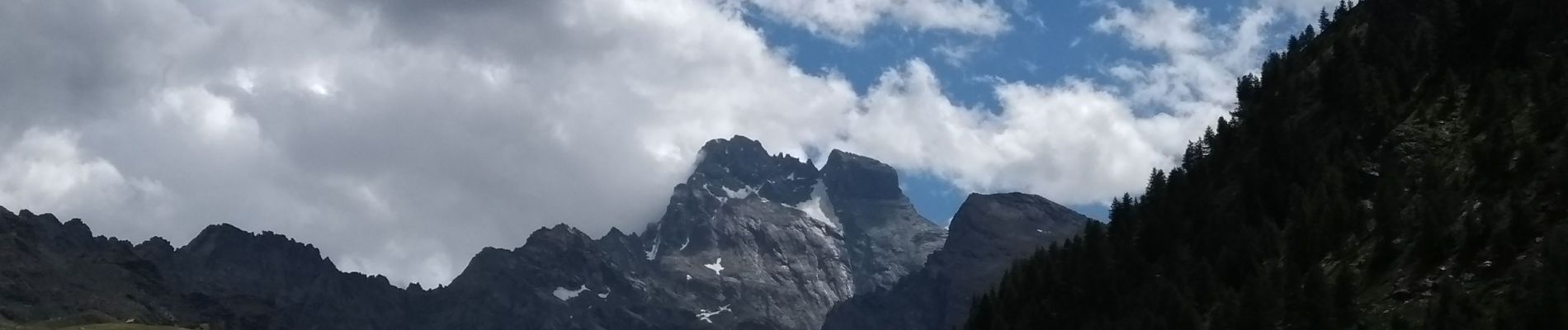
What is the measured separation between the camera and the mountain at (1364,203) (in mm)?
79562

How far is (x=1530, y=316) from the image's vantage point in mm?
65875

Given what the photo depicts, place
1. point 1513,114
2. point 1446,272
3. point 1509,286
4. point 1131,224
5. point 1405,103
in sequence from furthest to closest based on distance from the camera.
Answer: point 1131,224, point 1405,103, point 1513,114, point 1446,272, point 1509,286

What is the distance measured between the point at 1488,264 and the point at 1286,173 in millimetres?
52388

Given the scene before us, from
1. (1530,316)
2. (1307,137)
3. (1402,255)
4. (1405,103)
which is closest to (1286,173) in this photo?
(1307,137)

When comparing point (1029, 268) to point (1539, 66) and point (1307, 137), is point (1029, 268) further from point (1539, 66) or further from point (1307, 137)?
point (1539, 66)

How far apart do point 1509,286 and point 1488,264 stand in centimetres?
456

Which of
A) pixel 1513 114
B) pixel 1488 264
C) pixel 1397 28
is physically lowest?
pixel 1488 264

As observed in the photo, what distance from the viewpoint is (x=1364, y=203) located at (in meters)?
108

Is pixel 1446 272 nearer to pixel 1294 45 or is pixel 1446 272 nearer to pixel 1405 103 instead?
pixel 1405 103

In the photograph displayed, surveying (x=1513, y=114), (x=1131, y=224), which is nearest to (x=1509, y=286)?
(x=1513, y=114)

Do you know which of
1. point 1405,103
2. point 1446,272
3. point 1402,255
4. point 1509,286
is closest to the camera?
point 1509,286

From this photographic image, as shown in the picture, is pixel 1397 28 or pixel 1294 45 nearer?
pixel 1397 28

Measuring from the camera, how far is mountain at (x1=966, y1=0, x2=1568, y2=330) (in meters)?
79.6

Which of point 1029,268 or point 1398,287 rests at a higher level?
point 1029,268
